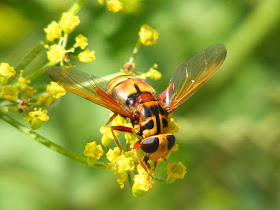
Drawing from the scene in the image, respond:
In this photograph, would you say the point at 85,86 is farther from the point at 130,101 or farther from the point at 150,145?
the point at 150,145

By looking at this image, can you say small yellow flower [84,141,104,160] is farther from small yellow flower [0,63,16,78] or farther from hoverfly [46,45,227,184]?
small yellow flower [0,63,16,78]

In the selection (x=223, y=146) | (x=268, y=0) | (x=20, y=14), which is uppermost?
(x=268, y=0)

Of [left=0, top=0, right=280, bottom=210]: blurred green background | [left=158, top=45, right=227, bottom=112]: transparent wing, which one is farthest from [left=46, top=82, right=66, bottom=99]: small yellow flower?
[left=0, top=0, right=280, bottom=210]: blurred green background

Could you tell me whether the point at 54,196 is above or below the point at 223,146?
below

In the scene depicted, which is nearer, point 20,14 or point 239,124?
point 239,124

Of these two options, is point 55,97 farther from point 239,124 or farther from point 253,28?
point 253,28

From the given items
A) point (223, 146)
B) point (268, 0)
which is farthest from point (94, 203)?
point (268, 0)
